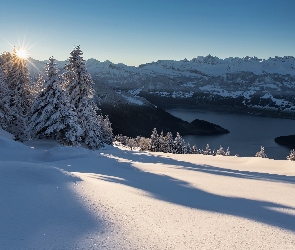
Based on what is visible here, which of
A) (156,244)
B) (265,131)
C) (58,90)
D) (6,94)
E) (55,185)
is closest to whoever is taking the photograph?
(156,244)

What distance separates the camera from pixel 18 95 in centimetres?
3080

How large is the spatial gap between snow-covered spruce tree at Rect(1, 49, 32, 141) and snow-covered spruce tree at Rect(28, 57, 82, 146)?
477cm

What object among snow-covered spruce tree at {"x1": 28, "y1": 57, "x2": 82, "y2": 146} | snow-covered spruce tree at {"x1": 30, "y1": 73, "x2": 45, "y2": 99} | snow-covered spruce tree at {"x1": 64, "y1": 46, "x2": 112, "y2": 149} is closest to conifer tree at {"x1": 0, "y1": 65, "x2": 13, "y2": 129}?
snow-covered spruce tree at {"x1": 30, "y1": 73, "x2": 45, "y2": 99}

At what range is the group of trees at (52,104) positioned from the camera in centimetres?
2500

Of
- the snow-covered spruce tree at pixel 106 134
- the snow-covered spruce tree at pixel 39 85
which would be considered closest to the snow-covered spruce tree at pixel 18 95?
the snow-covered spruce tree at pixel 39 85

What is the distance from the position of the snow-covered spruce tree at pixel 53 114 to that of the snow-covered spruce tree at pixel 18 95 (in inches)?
188

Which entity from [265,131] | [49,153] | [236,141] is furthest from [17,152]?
[265,131]

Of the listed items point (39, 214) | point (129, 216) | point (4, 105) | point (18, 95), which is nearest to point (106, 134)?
point (18, 95)

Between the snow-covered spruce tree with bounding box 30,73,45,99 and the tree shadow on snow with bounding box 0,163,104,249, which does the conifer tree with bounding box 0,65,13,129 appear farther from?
the tree shadow on snow with bounding box 0,163,104,249

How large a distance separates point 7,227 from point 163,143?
189ft

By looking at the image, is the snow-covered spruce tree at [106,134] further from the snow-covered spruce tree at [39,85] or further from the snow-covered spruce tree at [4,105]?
the snow-covered spruce tree at [4,105]

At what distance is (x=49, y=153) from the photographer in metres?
13.3

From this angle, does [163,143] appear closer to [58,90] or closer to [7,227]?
[58,90]

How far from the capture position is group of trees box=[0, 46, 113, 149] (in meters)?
25.0
